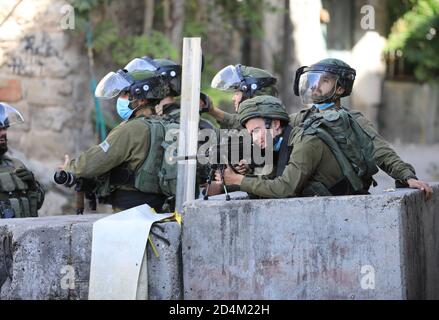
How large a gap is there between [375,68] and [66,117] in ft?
26.0

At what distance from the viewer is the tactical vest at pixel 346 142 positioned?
5781mm

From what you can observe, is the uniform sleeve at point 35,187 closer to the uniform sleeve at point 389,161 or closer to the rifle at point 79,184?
the rifle at point 79,184

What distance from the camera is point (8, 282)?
5.96m

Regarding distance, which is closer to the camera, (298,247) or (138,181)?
(298,247)

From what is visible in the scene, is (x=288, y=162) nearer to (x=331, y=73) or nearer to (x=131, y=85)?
(x=331, y=73)

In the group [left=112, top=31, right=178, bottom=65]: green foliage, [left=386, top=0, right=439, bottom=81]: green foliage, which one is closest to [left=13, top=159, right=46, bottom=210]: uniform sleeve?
[left=112, top=31, right=178, bottom=65]: green foliage

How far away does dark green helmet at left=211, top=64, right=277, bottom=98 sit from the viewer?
7.49 meters

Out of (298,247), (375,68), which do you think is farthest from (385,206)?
(375,68)

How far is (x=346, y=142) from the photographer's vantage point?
584cm

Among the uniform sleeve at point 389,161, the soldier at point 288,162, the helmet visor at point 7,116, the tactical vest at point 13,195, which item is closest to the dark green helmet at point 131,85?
the helmet visor at point 7,116

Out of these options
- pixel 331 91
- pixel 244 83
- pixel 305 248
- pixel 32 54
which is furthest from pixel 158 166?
pixel 32 54

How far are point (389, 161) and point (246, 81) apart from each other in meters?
1.45

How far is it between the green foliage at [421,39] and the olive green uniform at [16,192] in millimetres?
10340
